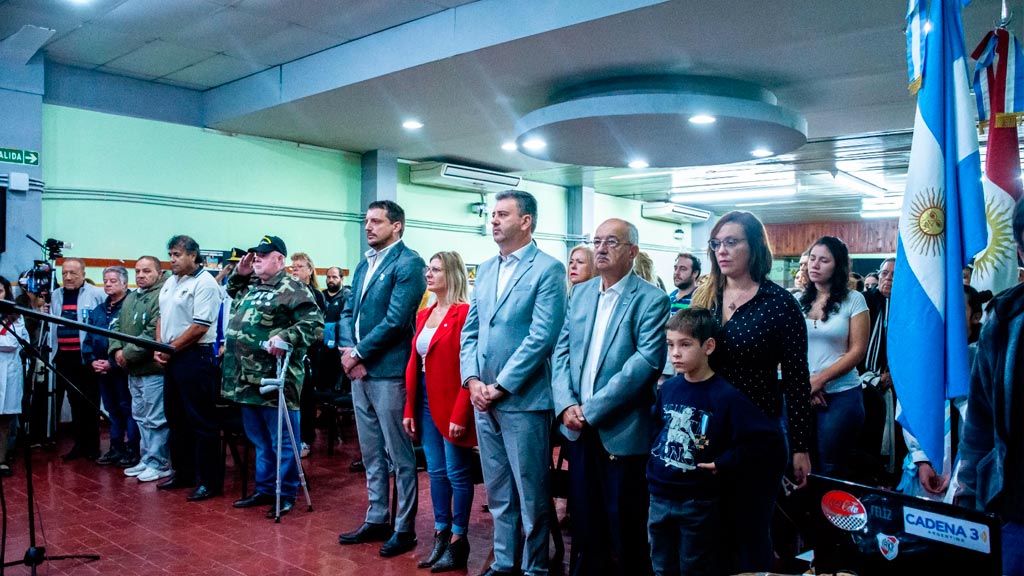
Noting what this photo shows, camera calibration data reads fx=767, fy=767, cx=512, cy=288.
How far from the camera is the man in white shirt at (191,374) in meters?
4.98

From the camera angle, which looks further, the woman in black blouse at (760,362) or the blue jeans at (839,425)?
the blue jeans at (839,425)

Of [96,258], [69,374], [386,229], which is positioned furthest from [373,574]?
[96,258]

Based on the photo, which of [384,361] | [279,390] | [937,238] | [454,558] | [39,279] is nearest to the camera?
[937,238]

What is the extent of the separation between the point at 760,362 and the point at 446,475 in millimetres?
1829

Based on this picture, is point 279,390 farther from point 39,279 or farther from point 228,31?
point 228,31

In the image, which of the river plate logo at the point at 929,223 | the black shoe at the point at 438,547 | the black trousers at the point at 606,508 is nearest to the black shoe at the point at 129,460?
the black shoe at the point at 438,547

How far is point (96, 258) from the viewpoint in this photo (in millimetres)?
7922

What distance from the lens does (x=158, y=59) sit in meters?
7.52

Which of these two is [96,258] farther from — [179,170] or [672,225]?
[672,225]

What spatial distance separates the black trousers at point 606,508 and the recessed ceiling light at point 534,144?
17.6 ft

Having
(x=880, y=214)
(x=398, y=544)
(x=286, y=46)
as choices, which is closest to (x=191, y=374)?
(x=398, y=544)

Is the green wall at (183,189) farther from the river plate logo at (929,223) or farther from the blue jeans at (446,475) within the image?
the river plate logo at (929,223)

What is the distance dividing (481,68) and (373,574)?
4.48 m

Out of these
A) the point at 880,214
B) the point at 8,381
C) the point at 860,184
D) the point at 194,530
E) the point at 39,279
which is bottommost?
the point at 194,530
